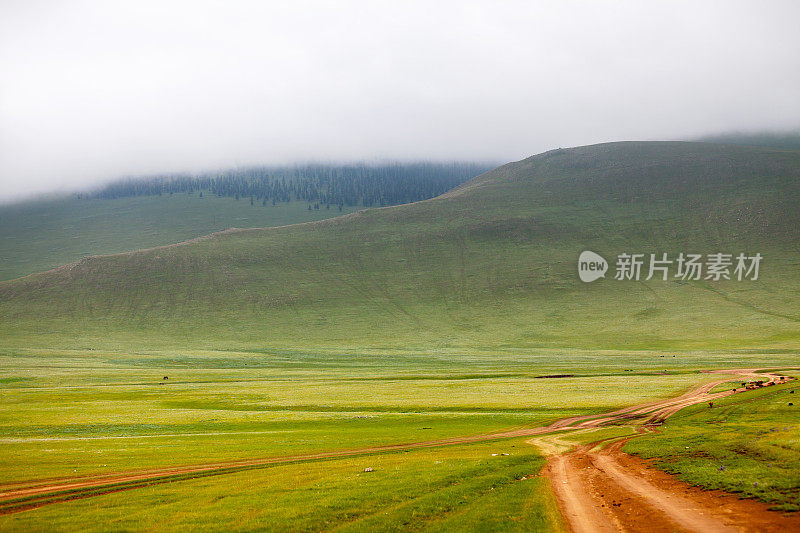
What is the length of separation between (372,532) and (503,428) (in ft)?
92.4

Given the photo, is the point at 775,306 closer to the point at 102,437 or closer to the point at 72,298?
the point at 102,437

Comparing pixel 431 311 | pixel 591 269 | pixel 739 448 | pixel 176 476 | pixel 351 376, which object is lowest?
pixel 431 311

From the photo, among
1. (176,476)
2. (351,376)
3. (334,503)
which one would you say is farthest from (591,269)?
(334,503)

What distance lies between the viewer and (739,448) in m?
27.6

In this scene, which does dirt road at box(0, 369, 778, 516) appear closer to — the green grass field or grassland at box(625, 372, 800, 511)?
the green grass field

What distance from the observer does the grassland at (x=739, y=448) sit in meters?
20.9

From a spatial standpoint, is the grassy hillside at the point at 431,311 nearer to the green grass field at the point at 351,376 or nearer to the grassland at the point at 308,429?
the green grass field at the point at 351,376

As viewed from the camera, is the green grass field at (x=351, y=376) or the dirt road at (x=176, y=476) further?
the dirt road at (x=176, y=476)

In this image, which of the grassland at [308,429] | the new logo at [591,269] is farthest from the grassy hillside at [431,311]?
the grassland at [308,429]

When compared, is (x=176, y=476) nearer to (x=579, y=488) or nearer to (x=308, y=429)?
(x=308, y=429)

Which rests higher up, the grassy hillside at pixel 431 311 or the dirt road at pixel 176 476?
the dirt road at pixel 176 476

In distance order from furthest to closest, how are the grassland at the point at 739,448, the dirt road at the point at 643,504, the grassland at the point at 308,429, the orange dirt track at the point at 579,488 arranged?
the grassland at the point at 739,448
the grassland at the point at 308,429
the orange dirt track at the point at 579,488
the dirt road at the point at 643,504

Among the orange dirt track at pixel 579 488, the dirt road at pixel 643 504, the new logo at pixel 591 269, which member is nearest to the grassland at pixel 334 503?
the dirt road at pixel 643 504

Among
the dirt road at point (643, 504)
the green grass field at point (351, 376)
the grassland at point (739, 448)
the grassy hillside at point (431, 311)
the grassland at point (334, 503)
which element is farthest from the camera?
the grassy hillside at point (431, 311)
